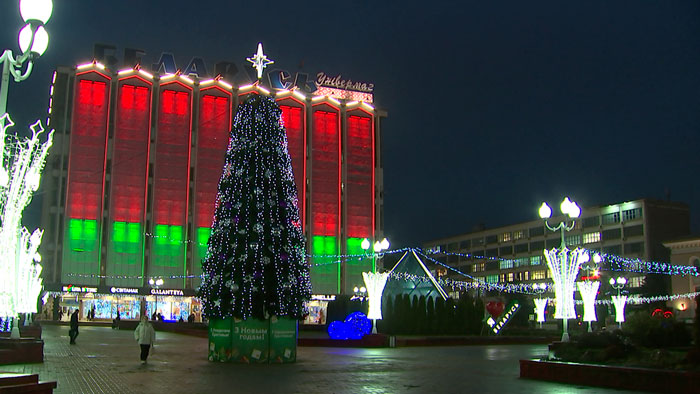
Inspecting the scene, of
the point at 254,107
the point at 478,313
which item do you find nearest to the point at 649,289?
the point at 478,313

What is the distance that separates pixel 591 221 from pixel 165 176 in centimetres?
5322

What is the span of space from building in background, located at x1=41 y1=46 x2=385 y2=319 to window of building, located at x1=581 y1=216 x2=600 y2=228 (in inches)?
1083

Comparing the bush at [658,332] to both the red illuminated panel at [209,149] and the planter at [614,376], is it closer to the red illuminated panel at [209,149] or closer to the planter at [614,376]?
the planter at [614,376]

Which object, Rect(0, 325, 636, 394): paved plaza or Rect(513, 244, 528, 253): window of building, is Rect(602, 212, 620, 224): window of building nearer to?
Rect(513, 244, 528, 253): window of building

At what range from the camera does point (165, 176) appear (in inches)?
2906

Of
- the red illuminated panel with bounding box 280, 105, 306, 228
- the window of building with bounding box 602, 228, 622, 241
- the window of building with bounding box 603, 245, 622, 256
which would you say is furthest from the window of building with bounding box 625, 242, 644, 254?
the red illuminated panel with bounding box 280, 105, 306, 228

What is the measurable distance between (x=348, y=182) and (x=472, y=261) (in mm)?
39634

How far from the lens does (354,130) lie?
83.2m

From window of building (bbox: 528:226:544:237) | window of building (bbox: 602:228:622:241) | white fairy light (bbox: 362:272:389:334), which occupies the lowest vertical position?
white fairy light (bbox: 362:272:389:334)

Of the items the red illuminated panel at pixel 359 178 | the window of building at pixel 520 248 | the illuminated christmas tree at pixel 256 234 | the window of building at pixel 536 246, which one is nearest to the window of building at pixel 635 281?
the window of building at pixel 536 246

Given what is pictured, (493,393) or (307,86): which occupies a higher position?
(307,86)

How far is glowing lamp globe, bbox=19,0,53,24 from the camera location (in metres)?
10.3

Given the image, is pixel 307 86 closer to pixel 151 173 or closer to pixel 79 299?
pixel 151 173

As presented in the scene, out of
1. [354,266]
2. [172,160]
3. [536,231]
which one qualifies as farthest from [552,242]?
[172,160]
